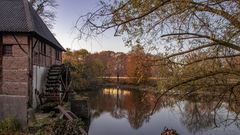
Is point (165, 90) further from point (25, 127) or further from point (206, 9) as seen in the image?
point (25, 127)

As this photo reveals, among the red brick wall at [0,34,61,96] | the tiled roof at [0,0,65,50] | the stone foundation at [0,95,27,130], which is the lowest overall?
the stone foundation at [0,95,27,130]

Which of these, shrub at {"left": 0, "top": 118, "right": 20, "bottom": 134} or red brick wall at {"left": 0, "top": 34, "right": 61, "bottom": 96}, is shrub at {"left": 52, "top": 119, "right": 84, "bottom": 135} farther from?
red brick wall at {"left": 0, "top": 34, "right": 61, "bottom": 96}

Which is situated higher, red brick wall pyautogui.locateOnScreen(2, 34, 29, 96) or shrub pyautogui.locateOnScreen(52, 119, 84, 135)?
red brick wall pyautogui.locateOnScreen(2, 34, 29, 96)

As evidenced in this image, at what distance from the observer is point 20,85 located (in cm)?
1261

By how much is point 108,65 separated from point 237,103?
175ft

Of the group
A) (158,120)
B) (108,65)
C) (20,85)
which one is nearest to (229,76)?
(20,85)

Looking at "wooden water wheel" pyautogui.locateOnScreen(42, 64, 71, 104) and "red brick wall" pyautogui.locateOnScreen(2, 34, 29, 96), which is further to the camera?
"wooden water wheel" pyautogui.locateOnScreen(42, 64, 71, 104)

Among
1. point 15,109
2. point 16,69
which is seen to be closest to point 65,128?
point 15,109

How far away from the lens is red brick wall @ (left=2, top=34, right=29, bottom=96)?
12594mm

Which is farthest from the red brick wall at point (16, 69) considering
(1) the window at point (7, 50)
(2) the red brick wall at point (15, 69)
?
(1) the window at point (7, 50)

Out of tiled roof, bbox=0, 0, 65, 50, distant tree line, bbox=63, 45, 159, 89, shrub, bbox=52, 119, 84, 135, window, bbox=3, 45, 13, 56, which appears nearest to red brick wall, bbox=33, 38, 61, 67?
tiled roof, bbox=0, 0, 65, 50

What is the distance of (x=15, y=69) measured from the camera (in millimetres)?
12664

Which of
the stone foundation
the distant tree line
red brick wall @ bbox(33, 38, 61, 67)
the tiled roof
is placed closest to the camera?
the distant tree line

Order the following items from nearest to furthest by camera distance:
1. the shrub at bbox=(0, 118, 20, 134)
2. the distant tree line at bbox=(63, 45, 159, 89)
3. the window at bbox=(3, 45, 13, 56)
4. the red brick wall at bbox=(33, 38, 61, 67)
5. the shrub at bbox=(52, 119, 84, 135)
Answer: the distant tree line at bbox=(63, 45, 159, 89), the shrub at bbox=(52, 119, 84, 135), the shrub at bbox=(0, 118, 20, 134), the window at bbox=(3, 45, 13, 56), the red brick wall at bbox=(33, 38, 61, 67)
